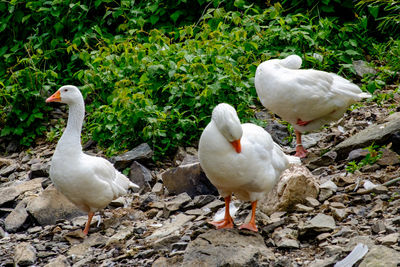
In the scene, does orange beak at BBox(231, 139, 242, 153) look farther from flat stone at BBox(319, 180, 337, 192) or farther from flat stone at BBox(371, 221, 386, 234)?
flat stone at BBox(319, 180, 337, 192)

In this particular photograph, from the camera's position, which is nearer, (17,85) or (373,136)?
(373,136)

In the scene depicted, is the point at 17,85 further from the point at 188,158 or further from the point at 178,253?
the point at 178,253

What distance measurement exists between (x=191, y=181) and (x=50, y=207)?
1.50 m

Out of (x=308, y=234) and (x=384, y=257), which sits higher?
(x=384, y=257)

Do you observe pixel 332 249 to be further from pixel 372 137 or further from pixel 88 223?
pixel 88 223

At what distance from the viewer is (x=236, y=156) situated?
439cm

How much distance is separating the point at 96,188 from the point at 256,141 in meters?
1.73

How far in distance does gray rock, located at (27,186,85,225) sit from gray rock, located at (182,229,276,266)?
2179 millimetres

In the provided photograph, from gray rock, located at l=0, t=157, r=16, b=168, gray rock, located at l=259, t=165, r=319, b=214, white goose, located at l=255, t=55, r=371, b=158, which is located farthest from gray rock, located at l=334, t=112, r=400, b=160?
gray rock, located at l=0, t=157, r=16, b=168

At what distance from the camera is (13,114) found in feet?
28.0

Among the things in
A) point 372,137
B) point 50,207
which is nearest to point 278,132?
point 372,137

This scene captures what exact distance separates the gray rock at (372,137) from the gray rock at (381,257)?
2322 mm

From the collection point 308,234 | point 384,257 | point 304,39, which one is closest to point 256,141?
point 308,234

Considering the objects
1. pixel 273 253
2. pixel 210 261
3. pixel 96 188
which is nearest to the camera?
pixel 210 261
